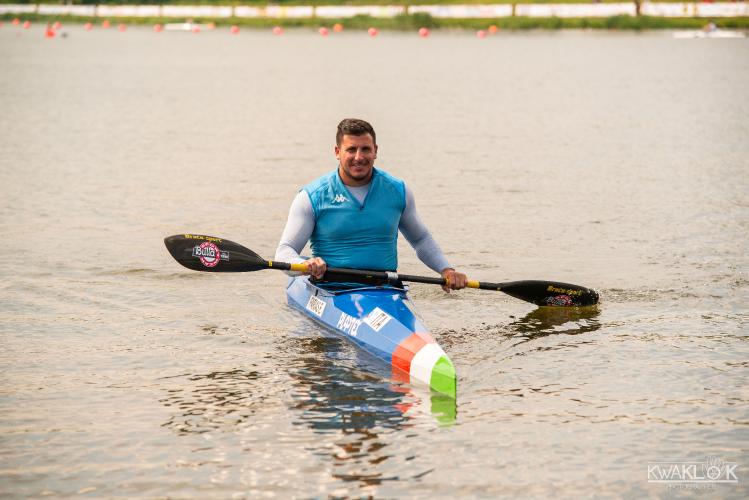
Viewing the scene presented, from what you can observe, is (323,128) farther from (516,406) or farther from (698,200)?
(516,406)

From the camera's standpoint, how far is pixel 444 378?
938 centimetres

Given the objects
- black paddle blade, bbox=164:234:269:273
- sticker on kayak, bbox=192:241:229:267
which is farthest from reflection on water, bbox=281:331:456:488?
sticker on kayak, bbox=192:241:229:267

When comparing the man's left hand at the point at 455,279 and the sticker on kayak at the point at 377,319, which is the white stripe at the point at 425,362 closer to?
the sticker on kayak at the point at 377,319

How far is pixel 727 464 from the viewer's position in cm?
802

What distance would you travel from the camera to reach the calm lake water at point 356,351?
317 inches

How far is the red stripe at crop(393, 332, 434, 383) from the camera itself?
9.76 metres

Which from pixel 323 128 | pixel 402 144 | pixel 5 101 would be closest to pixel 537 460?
pixel 402 144

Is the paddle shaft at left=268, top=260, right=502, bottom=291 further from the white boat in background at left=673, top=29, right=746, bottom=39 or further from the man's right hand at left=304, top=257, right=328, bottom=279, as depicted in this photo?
the white boat in background at left=673, top=29, right=746, bottom=39

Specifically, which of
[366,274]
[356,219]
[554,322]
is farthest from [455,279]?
[554,322]

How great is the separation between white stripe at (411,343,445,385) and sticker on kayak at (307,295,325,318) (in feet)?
5.82

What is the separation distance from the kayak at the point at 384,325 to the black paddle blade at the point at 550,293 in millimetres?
1345

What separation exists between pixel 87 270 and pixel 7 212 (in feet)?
14.7

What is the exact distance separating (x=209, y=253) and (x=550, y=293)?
11.2 ft

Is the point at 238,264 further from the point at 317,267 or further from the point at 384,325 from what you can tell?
the point at 384,325
